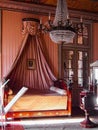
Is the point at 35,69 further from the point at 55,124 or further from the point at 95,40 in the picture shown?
the point at 95,40

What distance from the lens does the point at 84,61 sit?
299 inches

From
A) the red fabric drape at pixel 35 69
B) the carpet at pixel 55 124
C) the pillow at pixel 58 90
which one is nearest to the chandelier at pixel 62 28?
the pillow at pixel 58 90

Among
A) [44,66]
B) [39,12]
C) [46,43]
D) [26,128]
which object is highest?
[39,12]

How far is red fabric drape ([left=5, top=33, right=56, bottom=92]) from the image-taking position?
21.3 feet

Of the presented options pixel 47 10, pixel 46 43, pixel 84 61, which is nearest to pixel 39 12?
pixel 47 10

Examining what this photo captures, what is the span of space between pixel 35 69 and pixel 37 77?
0.80ft

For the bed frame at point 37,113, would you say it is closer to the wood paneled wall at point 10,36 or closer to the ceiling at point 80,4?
the wood paneled wall at point 10,36

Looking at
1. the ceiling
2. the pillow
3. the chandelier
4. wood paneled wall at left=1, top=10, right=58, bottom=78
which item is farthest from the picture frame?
the chandelier

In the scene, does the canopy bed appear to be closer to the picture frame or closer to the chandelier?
the picture frame

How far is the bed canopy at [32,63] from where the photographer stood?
640 centimetres

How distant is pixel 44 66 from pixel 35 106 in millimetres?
1519

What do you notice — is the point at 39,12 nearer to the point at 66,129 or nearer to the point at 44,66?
the point at 44,66

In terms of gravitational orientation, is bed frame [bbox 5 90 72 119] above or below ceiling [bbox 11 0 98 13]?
below

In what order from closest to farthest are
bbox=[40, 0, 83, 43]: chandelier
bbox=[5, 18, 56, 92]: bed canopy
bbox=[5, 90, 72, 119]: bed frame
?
bbox=[40, 0, 83, 43]: chandelier
bbox=[5, 90, 72, 119]: bed frame
bbox=[5, 18, 56, 92]: bed canopy
